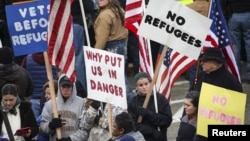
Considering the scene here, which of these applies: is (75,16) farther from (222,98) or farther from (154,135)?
(222,98)

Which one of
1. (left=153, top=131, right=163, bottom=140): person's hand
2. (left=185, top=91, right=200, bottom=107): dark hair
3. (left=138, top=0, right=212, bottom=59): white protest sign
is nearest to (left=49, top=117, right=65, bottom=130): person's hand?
(left=153, top=131, right=163, bottom=140): person's hand

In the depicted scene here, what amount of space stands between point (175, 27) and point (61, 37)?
1.46 meters

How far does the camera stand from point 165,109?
13438 mm

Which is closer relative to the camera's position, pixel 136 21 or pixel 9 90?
pixel 9 90

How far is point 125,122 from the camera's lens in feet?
39.9

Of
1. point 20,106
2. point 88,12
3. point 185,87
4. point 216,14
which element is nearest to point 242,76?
point 185,87

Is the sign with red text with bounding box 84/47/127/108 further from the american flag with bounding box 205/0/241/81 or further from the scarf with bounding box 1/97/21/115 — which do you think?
the american flag with bounding box 205/0/241/81

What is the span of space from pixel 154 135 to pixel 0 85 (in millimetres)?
2327

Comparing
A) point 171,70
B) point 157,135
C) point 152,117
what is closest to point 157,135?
point 157,135

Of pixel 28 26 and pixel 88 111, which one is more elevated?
pixel 28 26

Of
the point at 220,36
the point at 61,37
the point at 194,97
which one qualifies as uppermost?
the point at 61,37

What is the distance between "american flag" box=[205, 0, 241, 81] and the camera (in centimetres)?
1366

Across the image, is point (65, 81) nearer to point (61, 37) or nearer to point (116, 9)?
point (61, 37)

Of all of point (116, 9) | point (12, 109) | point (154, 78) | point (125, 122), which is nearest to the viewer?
point (125, 122)
